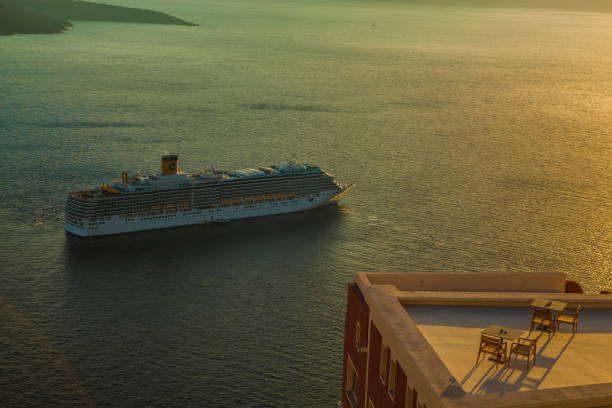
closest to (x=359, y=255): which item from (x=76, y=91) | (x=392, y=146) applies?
(x=392, y=146)

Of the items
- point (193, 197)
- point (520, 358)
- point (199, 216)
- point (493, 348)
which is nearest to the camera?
point (493, 348)

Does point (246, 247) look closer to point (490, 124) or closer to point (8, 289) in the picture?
point (8, 289)

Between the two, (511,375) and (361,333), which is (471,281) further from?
(511,375)

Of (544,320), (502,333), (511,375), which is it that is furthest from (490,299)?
(511,375)

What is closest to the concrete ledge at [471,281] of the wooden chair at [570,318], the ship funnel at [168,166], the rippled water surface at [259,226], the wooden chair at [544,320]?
the wooden chair at [544,320]

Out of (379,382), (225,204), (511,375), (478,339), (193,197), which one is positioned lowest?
(225,204)

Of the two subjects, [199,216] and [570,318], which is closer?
[570,318]

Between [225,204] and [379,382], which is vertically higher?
[379,382]
